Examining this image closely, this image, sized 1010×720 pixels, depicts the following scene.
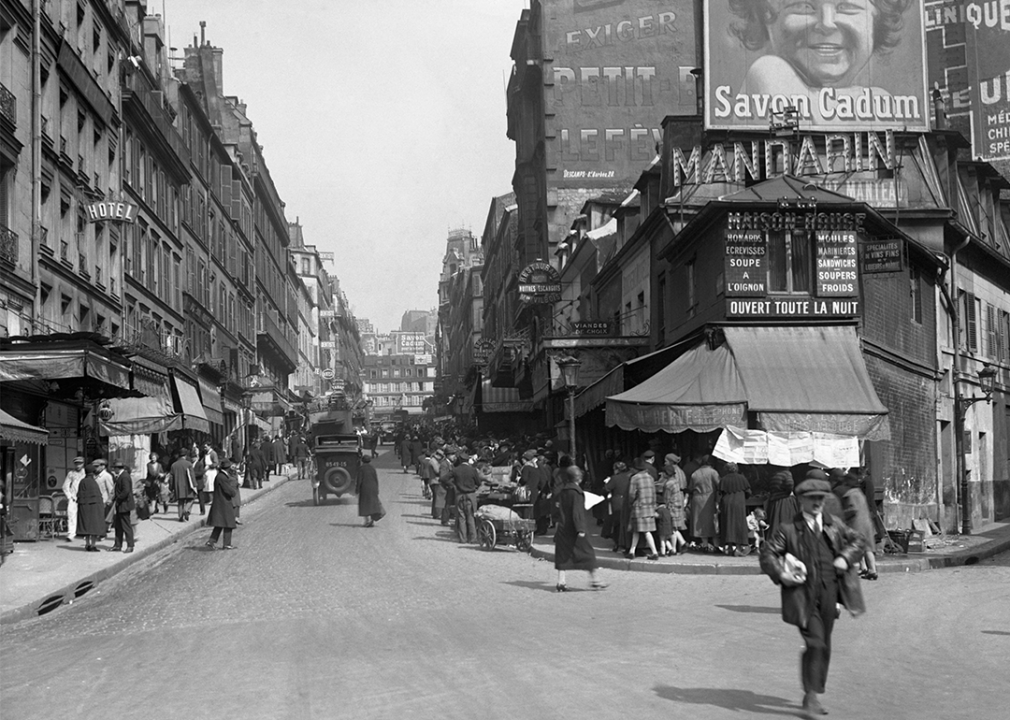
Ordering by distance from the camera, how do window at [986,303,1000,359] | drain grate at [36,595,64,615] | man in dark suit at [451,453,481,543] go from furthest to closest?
window at [986,303,1000,359] < man in dark suit at [451,453,481,543] < drain grate at [36,595,64,615]

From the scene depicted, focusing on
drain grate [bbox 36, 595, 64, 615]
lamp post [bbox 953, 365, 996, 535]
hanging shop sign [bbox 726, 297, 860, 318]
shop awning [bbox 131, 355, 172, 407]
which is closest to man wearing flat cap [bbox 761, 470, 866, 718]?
drain grate [bbox 36, 595, 64, 615]

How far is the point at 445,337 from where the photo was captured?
538 feet

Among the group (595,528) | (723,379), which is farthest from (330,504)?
(723,379)

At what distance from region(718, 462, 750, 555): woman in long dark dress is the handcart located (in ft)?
11.6

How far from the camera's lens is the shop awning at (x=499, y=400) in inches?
2311

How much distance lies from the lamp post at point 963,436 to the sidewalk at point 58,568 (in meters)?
17.1

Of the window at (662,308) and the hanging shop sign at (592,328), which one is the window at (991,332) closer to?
the window at (662,308)

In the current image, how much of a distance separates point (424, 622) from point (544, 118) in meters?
44.8

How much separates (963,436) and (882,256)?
7.40 m

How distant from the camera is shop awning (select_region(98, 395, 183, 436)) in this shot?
94.2 feet

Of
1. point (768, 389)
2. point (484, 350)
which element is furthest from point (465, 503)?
point (484, 350)

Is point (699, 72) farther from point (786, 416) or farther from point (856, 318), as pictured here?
point (786, 416)

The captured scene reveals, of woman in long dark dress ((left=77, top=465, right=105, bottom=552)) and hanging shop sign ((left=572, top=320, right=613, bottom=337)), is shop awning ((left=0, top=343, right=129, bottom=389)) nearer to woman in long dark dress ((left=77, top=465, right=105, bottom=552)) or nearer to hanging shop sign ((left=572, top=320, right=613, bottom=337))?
woman in long dark dress ((left=77, top=465, right=105, bottom=552))

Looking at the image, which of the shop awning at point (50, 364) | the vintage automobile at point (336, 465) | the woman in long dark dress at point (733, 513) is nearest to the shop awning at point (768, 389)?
the woman in long dark dress at point (733, 513)
